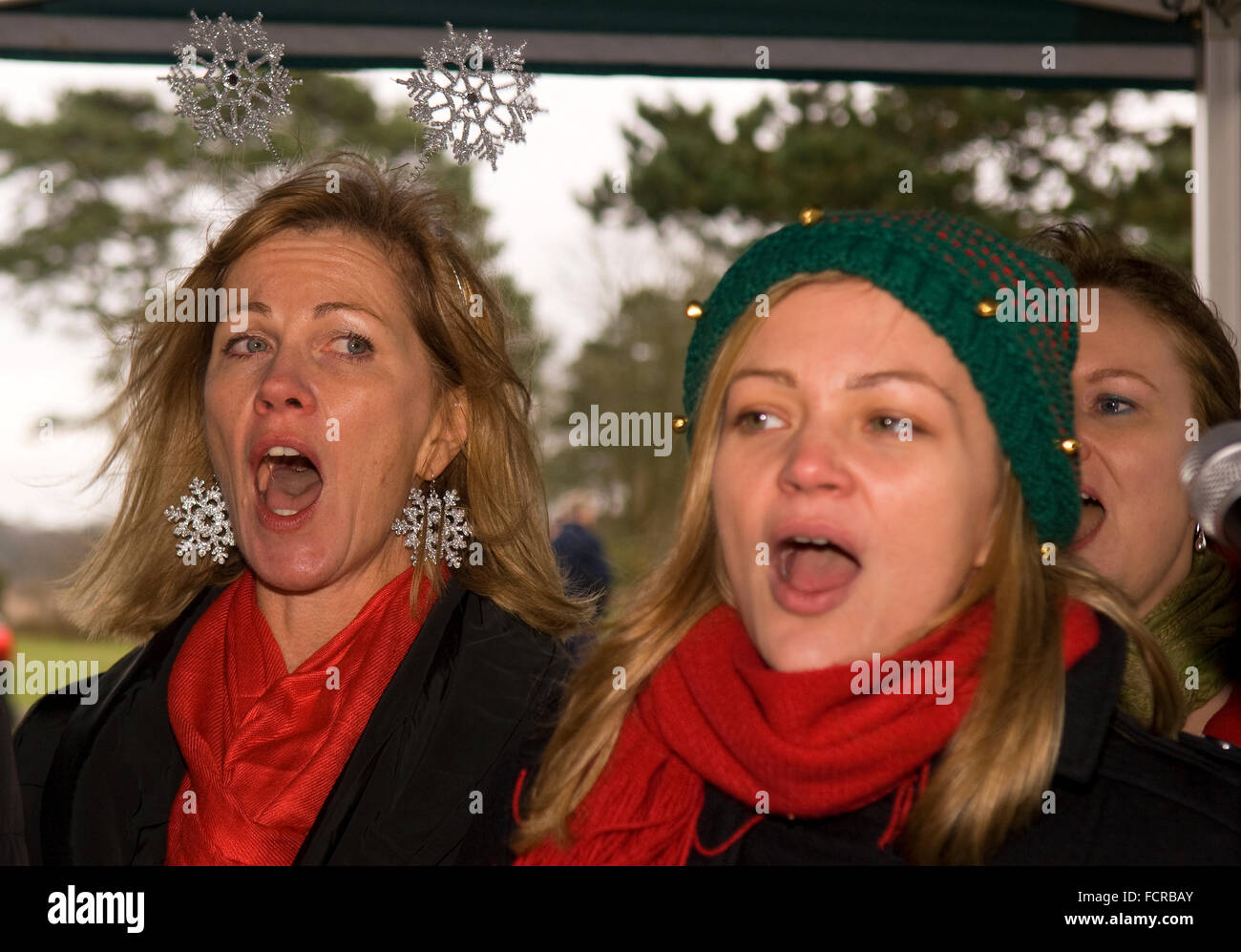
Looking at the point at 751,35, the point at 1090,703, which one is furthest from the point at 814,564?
the point at 751,35

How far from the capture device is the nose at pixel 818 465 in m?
1.82

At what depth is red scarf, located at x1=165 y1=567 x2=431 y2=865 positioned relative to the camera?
235 cm

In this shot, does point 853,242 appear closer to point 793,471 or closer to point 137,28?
point 793,471

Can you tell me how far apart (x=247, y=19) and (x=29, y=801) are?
200 cm

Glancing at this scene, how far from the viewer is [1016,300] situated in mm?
1848

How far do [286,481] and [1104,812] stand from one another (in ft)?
5.41

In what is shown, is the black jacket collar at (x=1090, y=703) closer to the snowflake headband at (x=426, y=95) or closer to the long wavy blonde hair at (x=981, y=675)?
the long wavy blonde hair at (x=981, y=675)

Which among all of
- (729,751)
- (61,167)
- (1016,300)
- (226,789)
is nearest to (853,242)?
(1016,300)

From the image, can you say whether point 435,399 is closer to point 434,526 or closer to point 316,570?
point 434,526

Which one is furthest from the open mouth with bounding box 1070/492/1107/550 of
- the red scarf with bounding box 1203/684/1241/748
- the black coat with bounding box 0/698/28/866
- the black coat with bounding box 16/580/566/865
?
the black coat with bounding box 0/698/28/866

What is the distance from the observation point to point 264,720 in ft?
8.13

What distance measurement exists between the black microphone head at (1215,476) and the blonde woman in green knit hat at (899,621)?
18.2 inches

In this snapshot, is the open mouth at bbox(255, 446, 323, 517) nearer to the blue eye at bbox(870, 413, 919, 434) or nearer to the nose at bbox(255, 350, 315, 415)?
the nose at bbox(255, 350, 315, 415)

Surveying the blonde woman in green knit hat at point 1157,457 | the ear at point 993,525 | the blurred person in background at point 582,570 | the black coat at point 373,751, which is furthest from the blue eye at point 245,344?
the blonde woman in green knit hat at point 1157,457
